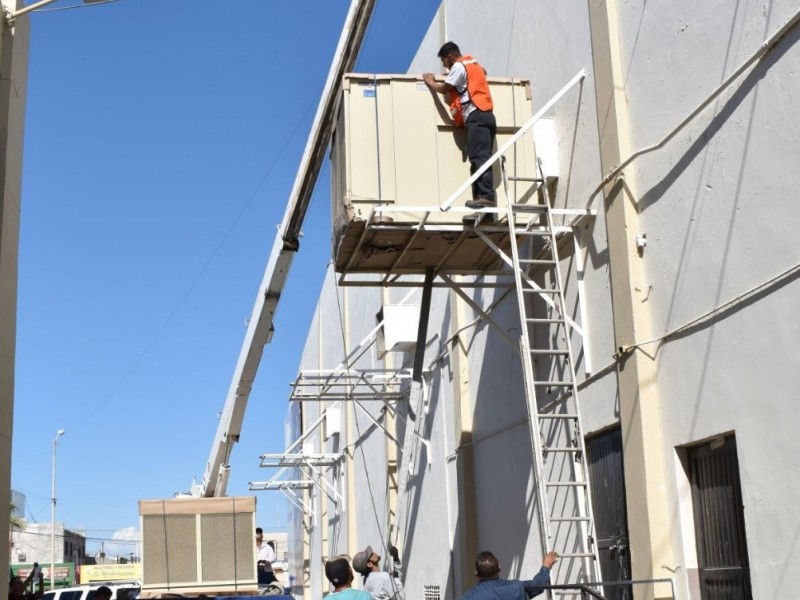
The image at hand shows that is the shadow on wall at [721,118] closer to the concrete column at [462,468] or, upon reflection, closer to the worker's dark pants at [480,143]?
the worker's dark pants at [480,143]

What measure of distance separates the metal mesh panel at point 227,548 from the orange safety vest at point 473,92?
8505 millimetres

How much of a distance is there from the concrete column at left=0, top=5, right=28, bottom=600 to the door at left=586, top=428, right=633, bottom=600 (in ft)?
18.1

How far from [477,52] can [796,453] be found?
849cm

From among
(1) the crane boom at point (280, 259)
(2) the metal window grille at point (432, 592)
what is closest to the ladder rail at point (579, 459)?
(1) the crane boom at point (280, 259)

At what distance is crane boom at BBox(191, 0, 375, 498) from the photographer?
14.6 metres

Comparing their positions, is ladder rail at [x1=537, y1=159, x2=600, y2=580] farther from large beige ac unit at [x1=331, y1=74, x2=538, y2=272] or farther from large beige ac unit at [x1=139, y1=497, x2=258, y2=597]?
large beige ac unit at [x1=139, y1=497, x2=258, y2=597]

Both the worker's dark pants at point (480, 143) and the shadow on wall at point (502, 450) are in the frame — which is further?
the shadow on wall at point (502, 450)

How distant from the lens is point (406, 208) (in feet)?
33.0

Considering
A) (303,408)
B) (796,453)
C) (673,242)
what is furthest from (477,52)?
(303,408)

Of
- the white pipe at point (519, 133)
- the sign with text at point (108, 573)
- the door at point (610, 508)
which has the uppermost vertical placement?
the white pipe at point (519, 133)

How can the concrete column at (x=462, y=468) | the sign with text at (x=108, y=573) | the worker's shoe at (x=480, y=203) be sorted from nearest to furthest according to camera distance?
the worker's shoe at (x=480, y=203), the concrete column at (x=462, y=468), the sign with text at (x=108, y=573)

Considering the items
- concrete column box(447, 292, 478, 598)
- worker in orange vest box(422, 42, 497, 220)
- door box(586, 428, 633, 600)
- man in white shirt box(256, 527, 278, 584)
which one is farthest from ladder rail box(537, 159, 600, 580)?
man in white shirt box(256, 527, 278, 584)

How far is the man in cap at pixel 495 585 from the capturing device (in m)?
6.73

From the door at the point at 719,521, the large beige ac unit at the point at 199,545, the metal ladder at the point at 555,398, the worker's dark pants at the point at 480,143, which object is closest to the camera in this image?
the door at the point at 719,521
